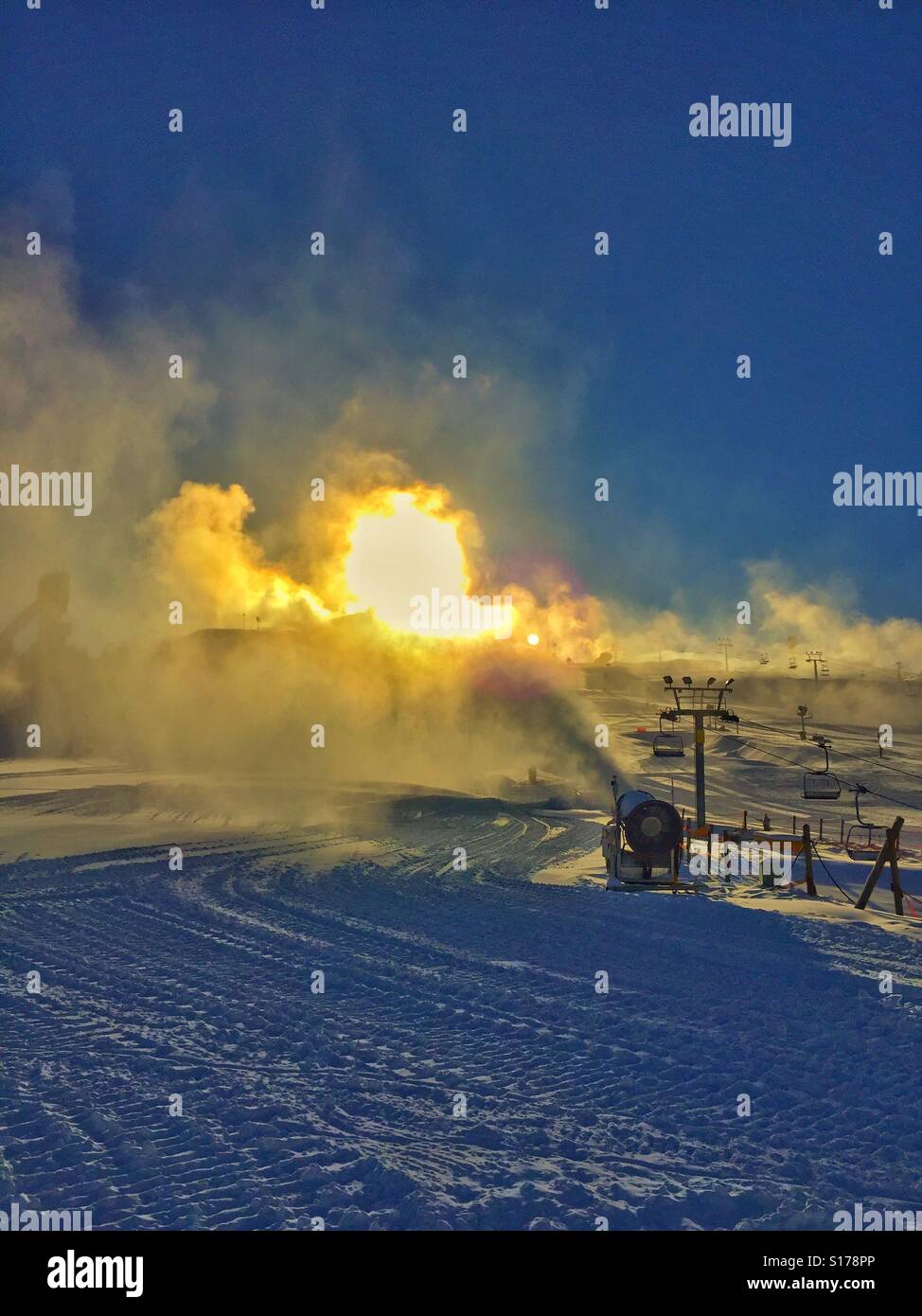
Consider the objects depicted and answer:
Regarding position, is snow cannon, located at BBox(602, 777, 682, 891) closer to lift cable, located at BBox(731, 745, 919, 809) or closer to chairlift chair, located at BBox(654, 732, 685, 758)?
chairlift chair, located at BBox(654, 732, 685, 758)

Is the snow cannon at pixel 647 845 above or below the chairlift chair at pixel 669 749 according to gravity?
below

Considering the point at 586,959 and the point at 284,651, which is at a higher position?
the point at 284,651

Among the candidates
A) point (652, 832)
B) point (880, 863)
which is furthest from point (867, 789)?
point (652, 832)

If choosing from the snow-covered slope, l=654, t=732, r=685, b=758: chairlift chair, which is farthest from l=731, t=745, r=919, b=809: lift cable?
the snow-covered slope

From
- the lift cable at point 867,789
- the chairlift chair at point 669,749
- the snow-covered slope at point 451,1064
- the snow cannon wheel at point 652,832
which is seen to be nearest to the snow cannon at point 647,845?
the snow cannon wheel at point 652,832

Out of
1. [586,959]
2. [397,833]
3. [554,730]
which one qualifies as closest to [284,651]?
[554,730]

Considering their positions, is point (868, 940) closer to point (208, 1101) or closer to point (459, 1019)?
point (459, 1019)

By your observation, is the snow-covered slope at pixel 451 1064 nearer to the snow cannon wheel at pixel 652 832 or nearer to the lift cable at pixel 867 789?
the snow cannon wheel at pixel 652 832

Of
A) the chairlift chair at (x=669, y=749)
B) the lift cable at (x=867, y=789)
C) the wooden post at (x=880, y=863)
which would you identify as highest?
the chairlift chair at (x=669, y=749)
